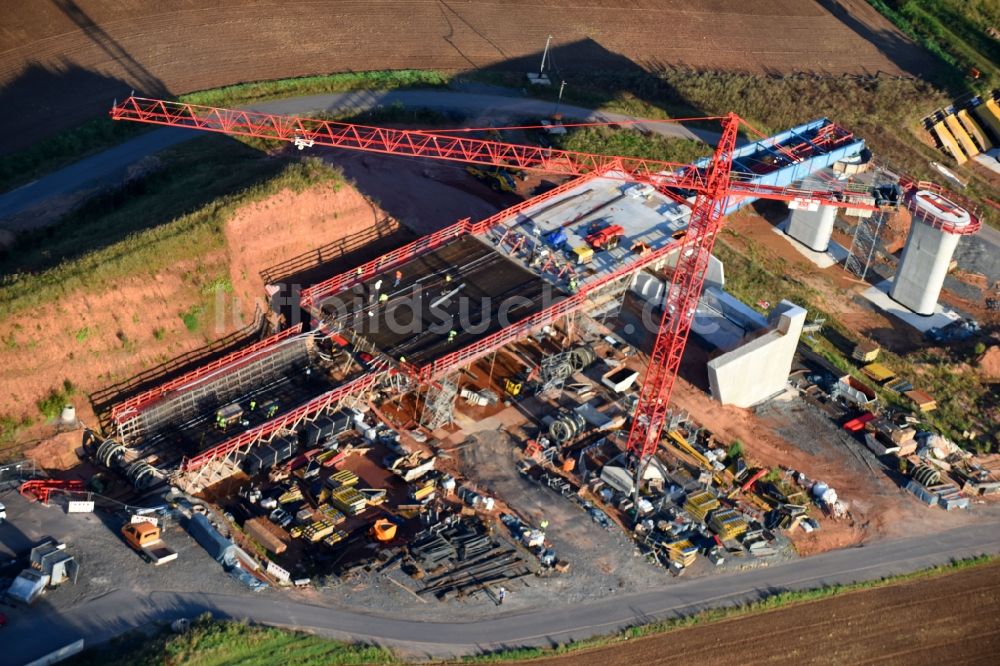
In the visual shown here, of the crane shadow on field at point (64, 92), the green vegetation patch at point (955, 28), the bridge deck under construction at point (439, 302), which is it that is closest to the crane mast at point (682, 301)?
the bridge deck under construction at point (439, 302)

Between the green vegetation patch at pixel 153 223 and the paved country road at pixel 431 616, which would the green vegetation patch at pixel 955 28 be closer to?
the green vegetation patch at pixel 153 223

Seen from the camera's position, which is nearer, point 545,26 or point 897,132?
point 897,132

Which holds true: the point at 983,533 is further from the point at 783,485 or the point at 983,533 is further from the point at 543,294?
the point at 543,294

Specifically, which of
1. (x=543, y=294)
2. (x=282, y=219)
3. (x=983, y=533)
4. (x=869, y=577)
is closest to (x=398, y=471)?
(x=543, y=294)

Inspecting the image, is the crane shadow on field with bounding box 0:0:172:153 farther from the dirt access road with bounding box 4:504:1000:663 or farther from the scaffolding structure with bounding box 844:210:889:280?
the scaffolding structure with bounding box 844:210:889:280

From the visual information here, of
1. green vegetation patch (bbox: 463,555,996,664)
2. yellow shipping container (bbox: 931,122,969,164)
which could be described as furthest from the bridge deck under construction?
yellow shipping container (bbox: 931,122,969,164)
